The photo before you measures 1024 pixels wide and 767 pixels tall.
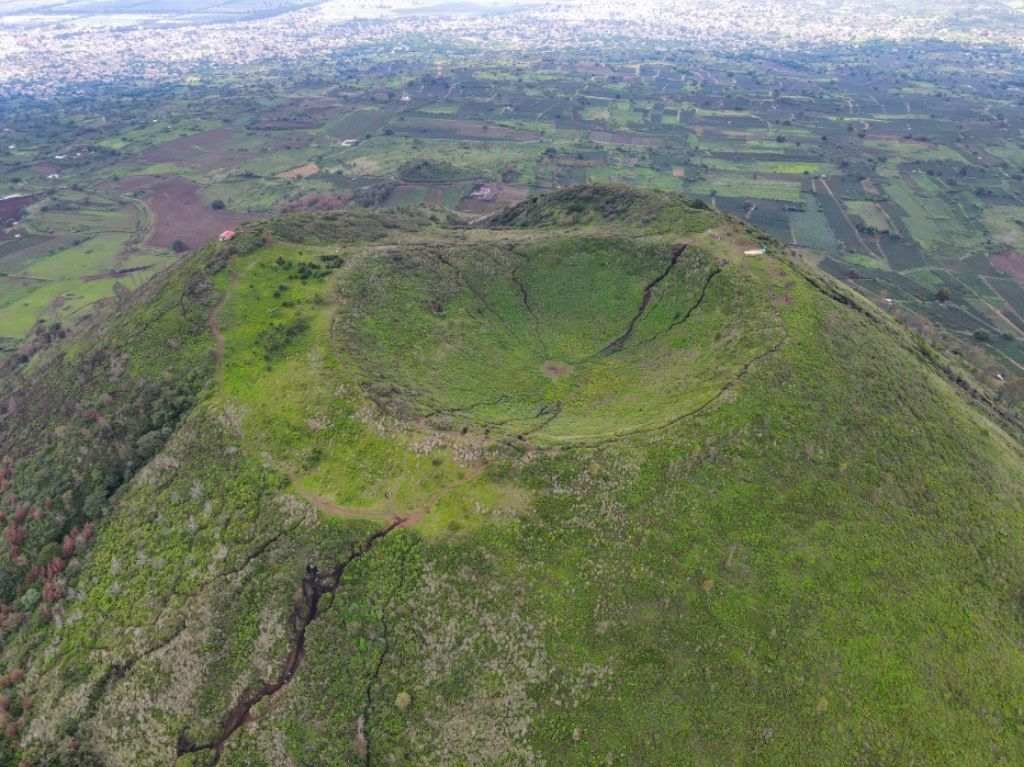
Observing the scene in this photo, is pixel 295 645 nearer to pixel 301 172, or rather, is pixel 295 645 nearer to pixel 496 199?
pixel 496 199

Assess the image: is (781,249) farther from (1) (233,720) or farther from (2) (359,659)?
(1) (233,720)

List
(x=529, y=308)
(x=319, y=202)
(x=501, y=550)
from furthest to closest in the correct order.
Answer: (x=319, y=202) → (x=529, y=308) → (x=501, y=550)

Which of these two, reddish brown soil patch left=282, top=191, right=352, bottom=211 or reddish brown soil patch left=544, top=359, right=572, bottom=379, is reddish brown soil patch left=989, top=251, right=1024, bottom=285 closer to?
reddish brown soil patch left=544, top=359, right=572, bottom=379

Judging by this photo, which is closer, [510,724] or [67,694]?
[510,724]

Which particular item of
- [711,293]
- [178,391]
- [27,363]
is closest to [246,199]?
[27,363]

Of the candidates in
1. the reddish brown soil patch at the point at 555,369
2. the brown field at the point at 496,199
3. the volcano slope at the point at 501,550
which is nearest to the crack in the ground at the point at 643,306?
the reddish brown soil patch at the point at 555,369

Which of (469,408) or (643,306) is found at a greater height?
(469,408)

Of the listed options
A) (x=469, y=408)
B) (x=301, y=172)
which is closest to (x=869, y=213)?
(x=469, y=408)
